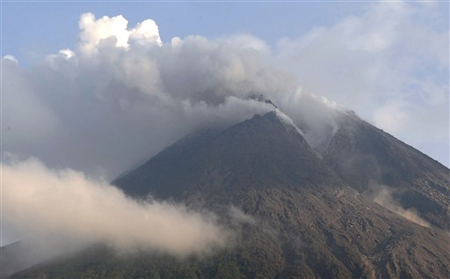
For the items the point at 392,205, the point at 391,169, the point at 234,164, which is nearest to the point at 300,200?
the point at 234,164

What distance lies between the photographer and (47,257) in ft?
349

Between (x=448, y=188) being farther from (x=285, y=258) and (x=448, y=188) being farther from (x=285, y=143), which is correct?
(x=285, y=258)

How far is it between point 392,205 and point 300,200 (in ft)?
79.3

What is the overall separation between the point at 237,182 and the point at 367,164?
33780mm

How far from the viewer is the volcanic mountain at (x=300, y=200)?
3880 inches

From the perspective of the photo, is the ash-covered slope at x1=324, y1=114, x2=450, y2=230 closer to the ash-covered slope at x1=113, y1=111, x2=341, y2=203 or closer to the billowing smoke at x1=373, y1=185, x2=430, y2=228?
the billowing smoke at x1=373, y1=185, x2=430, y2=228

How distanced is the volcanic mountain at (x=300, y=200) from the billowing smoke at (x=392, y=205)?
0.19m

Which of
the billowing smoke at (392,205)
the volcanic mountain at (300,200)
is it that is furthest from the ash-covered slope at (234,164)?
the billowing smoke at (392,205)

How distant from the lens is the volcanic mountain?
98.6 meters

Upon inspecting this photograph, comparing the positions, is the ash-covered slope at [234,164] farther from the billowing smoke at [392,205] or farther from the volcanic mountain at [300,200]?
the billowing smoke at [392,205]

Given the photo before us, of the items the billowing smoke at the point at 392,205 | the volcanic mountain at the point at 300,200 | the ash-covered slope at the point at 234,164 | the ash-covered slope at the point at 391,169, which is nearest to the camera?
the volcanic mountain at the point at 300,200

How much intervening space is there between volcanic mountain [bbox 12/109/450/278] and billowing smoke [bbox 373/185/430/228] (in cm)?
19

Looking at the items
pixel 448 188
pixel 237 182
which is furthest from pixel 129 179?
pixel 448 188

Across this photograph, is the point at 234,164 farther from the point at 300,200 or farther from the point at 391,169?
the point at 391,169
